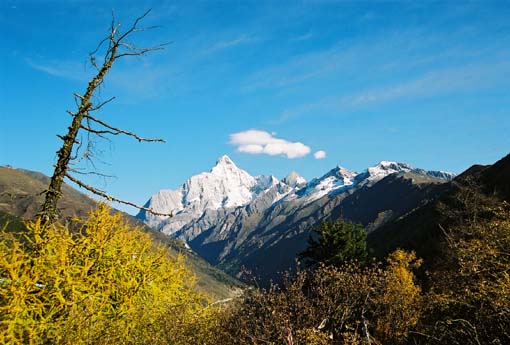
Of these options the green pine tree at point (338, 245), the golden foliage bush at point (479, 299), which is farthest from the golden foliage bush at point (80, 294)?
the green pine tree at point (338, 245)

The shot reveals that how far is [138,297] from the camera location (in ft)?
63.0

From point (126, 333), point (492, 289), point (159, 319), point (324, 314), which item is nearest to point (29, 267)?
point (126, 333)

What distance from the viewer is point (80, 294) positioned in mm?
13203

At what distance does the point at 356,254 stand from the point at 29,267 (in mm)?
60068

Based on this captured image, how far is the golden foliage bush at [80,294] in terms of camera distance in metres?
12.0

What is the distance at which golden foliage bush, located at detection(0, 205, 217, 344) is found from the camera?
1205 centimetres

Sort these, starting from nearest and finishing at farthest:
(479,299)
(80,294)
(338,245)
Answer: (80,294)
(479,299)
(338,245)

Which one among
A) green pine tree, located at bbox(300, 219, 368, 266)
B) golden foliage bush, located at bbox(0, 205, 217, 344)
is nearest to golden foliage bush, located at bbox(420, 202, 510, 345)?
golden foliage bush, located at bbox(0, 205, 217, 344)

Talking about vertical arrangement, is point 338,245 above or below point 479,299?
below

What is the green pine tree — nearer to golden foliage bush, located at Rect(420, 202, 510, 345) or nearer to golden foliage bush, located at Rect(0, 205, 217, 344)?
golden foliage bush, located at Rect(420, 202, 510, 345)

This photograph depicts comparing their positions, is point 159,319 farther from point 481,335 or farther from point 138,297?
point 481,335

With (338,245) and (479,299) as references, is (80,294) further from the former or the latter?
(338,245)

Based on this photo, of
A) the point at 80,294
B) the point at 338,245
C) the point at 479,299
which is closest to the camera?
the point at 80,294

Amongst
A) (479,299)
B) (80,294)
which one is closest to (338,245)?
(479,299)
